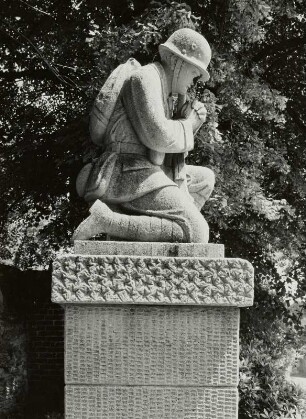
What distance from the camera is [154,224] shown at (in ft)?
15.6

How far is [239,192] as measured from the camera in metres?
8.52

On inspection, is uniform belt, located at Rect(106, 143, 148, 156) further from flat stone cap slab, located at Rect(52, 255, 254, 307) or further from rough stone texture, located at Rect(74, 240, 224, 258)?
flat stone cap slab, located at Rect(52, 255, 254, 307)

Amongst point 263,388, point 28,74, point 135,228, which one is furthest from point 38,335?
point 135,228

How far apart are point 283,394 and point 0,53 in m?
5.78

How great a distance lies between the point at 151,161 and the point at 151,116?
0.30 meters

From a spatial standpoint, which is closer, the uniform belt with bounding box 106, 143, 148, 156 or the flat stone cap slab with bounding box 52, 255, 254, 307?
the flat stone cap slab with bounding box 52, 255, 254, 307

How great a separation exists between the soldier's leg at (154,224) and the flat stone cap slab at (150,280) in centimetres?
21

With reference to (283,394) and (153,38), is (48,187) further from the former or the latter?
(283,394)

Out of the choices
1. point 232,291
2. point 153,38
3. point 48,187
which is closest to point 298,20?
point 153,38

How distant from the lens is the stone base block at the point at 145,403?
4586mm

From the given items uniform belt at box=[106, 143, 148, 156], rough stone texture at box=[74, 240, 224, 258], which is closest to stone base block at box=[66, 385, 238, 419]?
rough stone texture at box=[74, 240, 224, 258]

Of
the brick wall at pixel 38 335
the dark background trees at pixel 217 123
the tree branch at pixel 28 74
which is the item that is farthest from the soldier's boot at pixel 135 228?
the tree branch at pixel 28 74

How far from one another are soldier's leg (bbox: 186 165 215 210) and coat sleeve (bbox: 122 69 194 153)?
0.29m

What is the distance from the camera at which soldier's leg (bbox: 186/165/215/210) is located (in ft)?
17.1
